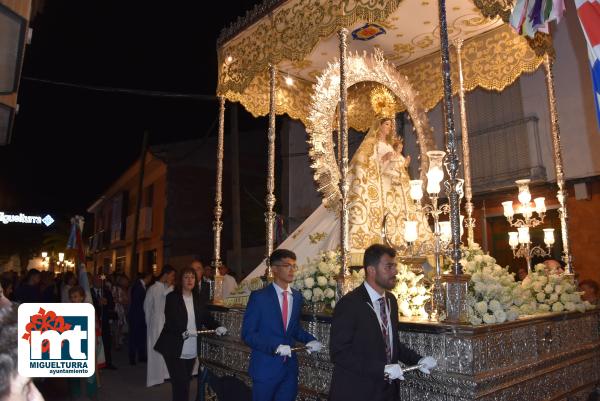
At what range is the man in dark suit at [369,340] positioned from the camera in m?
2.89

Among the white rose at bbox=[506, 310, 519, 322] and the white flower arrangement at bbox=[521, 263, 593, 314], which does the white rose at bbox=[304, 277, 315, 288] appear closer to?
the white rose at bbox=[506, 310, 519, 322]

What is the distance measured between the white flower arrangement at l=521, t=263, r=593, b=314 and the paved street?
4.79 metres

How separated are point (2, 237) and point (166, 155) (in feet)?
93.4

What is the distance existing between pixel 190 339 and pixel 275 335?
1.78 m

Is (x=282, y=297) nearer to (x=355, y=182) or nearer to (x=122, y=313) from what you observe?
(x=355, y=182)

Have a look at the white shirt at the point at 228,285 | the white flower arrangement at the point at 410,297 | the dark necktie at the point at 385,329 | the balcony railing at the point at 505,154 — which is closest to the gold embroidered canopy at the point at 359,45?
the white flower arrangement at the point at 410,297

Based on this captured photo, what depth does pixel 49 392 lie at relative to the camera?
693 cm

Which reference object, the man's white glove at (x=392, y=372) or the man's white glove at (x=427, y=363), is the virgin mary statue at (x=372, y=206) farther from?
the man's white glove at (x=392, y=372)

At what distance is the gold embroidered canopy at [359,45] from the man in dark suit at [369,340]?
3034 millimetres

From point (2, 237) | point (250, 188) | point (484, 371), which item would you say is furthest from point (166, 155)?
point (2, 237)

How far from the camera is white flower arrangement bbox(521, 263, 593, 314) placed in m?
5.07

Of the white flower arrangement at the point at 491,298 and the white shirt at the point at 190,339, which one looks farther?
the white shirt at the point at 190,339

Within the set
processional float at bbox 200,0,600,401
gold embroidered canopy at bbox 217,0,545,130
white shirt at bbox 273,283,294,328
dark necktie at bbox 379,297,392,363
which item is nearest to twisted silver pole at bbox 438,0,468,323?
processional float at bbox 200,0,600,401

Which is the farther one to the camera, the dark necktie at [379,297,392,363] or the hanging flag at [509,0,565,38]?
the hanging flag at [509,0,565,38]
